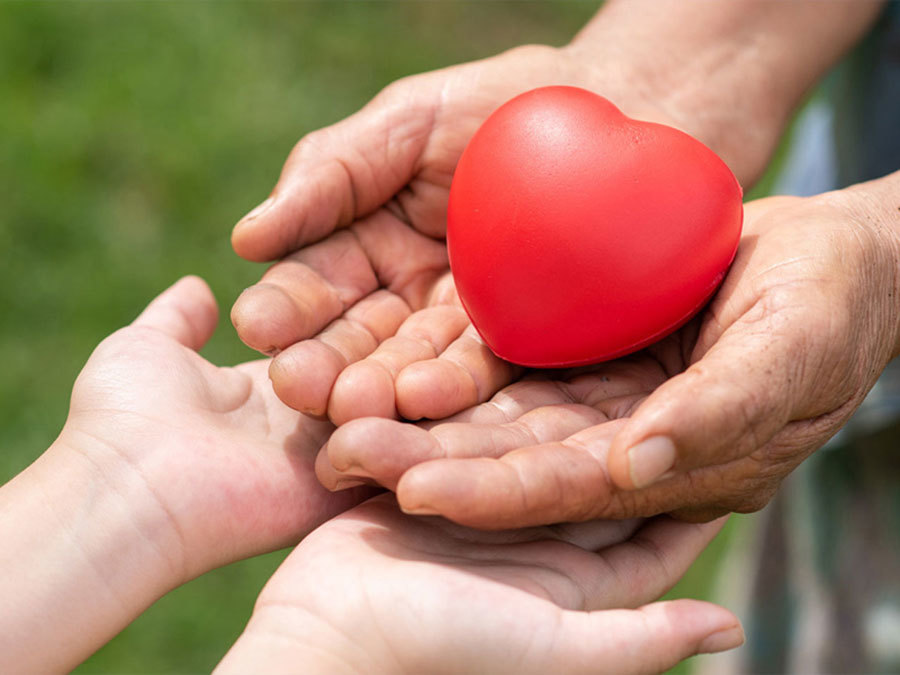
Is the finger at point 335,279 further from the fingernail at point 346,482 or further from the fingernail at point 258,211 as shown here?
the fingernail at point 346,482

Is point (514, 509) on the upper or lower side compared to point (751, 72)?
lower

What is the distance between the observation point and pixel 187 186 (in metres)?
4.46

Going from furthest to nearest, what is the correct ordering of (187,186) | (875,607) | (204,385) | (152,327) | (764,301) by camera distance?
1. (187,186)
2. (875,607)
3. (152,327)
4. (204,385)
5. (764,301)

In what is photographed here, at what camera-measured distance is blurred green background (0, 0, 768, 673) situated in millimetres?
3785

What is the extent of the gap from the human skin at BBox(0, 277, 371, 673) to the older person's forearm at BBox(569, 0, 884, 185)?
152 centimetres

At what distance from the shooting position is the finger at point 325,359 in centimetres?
201

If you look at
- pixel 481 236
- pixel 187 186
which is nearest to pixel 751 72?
pixel 481 236

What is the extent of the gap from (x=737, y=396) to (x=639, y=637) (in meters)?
0.48

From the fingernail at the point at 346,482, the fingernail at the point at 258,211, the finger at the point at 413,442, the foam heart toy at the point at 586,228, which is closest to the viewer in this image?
the finger at the point at 413,442

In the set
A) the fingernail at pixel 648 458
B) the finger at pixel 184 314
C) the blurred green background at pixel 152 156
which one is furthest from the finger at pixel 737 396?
the blurred green background at pixel 152 156

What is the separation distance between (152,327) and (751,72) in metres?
1.98

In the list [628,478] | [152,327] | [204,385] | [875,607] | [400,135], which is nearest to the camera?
[628,478]

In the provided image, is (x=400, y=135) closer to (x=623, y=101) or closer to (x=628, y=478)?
(x=623, y=101)

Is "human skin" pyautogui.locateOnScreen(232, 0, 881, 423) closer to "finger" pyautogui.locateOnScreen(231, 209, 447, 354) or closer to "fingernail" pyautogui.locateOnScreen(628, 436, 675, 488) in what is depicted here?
"finger" pyautogui.locateOnScreen(231, 209, 447, 354)
